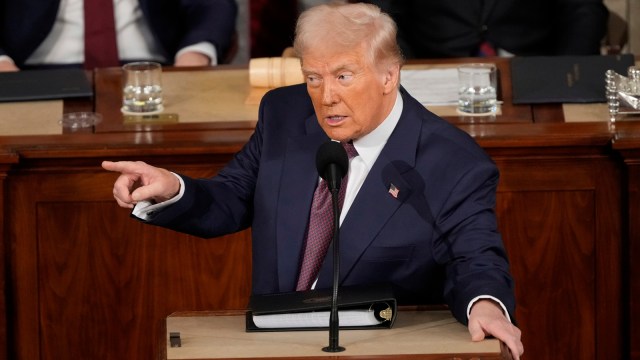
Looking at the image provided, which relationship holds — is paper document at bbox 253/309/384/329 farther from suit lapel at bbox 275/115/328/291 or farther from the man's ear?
the man's ear

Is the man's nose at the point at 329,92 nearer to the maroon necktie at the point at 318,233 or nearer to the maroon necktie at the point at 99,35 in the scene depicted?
the maroon necktie at the point at 318,233

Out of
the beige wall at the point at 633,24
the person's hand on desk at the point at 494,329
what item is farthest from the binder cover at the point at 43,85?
the beige wall at the point at 633,24

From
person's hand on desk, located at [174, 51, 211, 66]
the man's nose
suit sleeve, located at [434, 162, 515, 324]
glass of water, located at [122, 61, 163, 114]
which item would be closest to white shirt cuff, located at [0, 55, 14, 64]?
person's hand on desk, located at [174, 51, 211, 66]

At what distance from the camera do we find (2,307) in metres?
3.41

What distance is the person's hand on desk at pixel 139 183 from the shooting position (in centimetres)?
246

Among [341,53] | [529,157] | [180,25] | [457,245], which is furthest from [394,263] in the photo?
[180,25]

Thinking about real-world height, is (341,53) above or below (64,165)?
above

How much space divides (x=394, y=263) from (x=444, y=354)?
1.44ft

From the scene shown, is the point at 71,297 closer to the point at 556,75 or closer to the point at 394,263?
the point at 394,263

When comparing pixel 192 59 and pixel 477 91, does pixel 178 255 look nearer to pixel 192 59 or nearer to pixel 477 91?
pixel 477 91

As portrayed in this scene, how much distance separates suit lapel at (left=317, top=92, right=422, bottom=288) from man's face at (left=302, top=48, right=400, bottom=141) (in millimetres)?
77

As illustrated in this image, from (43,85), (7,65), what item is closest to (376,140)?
(43,85)

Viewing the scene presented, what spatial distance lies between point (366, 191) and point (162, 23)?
217 cm

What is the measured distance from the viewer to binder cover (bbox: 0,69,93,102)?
384 cm
